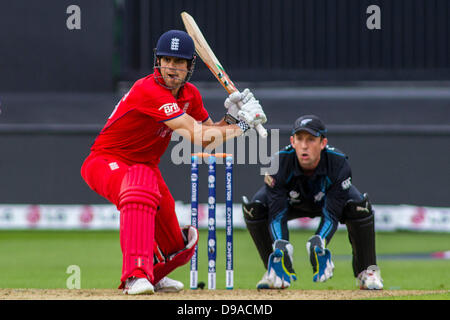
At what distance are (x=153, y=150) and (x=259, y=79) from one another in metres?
7.85

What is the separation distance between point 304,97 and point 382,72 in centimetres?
140

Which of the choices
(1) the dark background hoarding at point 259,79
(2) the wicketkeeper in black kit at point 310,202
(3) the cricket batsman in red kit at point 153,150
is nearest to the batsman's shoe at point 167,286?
(3) the cricket batsman in red kit at point 153,150

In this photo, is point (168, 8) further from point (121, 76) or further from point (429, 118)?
point (429, 118)

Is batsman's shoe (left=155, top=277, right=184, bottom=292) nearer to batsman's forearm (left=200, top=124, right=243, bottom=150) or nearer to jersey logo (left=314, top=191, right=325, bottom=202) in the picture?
batsman's forearm (left=200, top=124, right=243, bottom=150)

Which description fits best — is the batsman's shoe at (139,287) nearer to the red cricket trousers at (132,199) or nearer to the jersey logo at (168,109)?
the red cricket trousers at (132,199)

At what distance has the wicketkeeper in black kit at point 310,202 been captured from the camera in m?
5.37

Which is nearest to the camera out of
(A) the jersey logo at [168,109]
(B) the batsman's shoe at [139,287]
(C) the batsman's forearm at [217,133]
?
(B) the batsman's shoe at [139,287]

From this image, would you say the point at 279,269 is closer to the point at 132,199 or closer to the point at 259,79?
the point at 132,199

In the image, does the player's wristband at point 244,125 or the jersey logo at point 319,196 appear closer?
the player's wristband at point 244,125

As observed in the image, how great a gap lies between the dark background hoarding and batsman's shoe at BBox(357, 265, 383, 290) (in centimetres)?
654

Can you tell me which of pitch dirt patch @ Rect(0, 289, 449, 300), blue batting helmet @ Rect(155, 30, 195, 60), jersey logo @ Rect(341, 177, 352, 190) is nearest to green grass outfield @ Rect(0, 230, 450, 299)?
pitch dirt patch @ Rect(0, 289, 449, 300)

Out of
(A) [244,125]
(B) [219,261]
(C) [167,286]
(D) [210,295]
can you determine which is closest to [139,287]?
(D) [210,295]

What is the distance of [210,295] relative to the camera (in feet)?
16.4

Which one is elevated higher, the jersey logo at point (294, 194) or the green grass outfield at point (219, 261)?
the jersey logo at point (294, 194)
